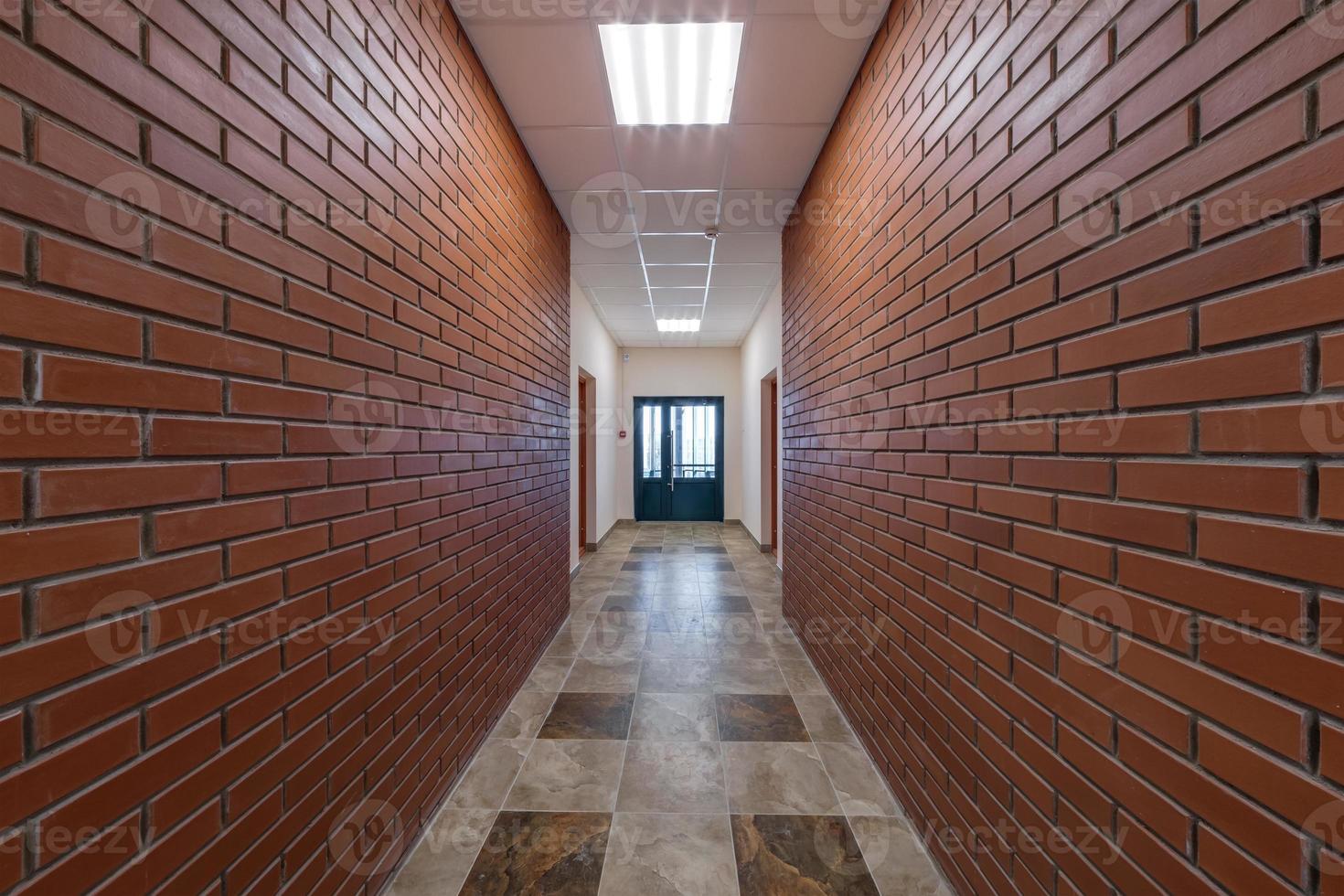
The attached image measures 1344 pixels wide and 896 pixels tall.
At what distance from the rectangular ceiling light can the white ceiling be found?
1.55 m

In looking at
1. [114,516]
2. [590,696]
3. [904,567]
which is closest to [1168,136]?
[904,567]

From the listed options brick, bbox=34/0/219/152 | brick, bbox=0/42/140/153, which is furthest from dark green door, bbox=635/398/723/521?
brick, bbox=0/42/140/153

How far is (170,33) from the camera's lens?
817 millimetres

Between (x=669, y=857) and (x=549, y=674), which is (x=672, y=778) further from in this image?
(x=549, y=674)

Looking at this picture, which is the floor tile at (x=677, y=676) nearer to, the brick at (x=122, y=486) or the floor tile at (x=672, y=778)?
the floor tile at (x=672, y=778)

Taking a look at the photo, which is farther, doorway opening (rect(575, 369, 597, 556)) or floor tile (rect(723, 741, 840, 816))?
doorway opening (rect(575, 369, 597, 556))

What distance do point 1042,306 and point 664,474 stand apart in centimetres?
673

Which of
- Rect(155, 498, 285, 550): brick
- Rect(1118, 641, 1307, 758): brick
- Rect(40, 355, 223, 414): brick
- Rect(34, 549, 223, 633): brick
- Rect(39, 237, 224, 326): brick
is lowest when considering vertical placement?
Rect(1118, 641, 1307, 758): brick

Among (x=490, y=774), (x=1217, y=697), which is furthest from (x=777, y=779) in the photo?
(x=1217, y=697)

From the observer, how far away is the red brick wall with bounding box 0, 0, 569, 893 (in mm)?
660

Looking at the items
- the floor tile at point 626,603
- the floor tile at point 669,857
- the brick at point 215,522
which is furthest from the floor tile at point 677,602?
the brick at point 215,522

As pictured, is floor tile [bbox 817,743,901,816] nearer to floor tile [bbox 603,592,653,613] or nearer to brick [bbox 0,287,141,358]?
floor tile [bbox 603,592,653,613]

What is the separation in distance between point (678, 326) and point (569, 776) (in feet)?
17.1

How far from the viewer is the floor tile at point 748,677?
2.49 m
